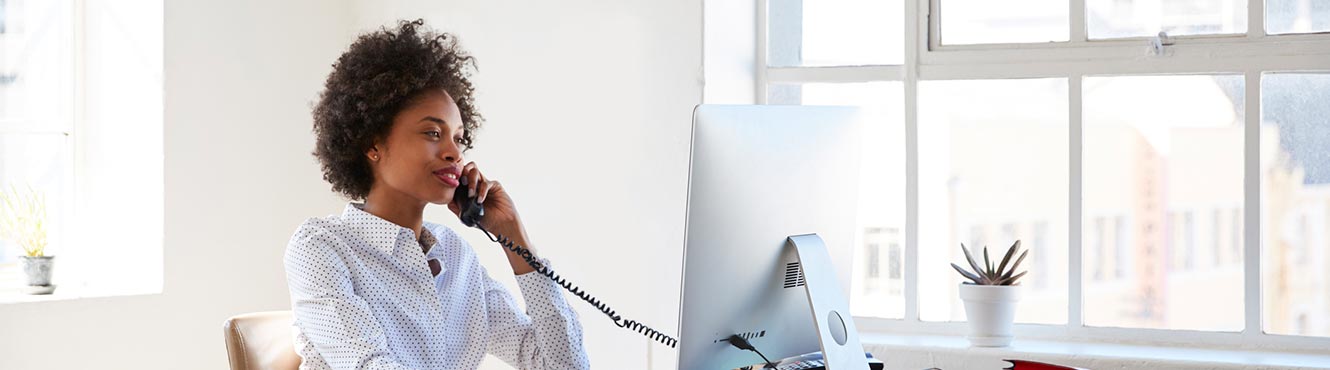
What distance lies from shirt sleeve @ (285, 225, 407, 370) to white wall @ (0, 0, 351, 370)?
1.34 m

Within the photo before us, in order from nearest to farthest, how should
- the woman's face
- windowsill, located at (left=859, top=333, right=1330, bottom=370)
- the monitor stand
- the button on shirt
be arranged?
the monitor stand → the button on shirt → the woman's face → windowsill, located at (left=859, top=333, right=1330, bottom=370)

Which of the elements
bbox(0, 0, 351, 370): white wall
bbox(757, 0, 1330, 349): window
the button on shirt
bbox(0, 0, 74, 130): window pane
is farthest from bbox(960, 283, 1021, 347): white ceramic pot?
bbox(0, 0, 74, 130): window pane

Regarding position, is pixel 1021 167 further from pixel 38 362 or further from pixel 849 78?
pixel 38 362

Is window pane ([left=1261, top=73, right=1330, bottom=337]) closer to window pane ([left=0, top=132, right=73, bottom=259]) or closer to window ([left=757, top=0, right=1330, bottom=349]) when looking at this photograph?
window ([left=757, top=0, right=1330, bottom=349])

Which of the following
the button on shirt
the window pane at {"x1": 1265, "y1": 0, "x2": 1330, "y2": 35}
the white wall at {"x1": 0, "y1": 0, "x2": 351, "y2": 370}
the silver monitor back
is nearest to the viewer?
the silver monitor back

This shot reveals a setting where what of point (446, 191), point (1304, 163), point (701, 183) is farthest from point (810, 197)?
point (1304, 163)

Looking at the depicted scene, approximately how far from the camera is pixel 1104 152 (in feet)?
9.75

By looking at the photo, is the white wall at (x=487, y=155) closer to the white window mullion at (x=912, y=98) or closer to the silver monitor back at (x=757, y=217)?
the white window mullion at (x=912, y=98)

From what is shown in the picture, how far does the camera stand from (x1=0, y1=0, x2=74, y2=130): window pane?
3.12m

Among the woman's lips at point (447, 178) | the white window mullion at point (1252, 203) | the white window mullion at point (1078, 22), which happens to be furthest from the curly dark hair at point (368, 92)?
the white window mullion at point (1252, 203)

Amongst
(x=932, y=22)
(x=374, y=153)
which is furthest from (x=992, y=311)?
(x=374, y=153)

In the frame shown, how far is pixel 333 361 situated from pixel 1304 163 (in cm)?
210

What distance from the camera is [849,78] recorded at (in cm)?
317

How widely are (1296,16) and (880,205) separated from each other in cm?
100
